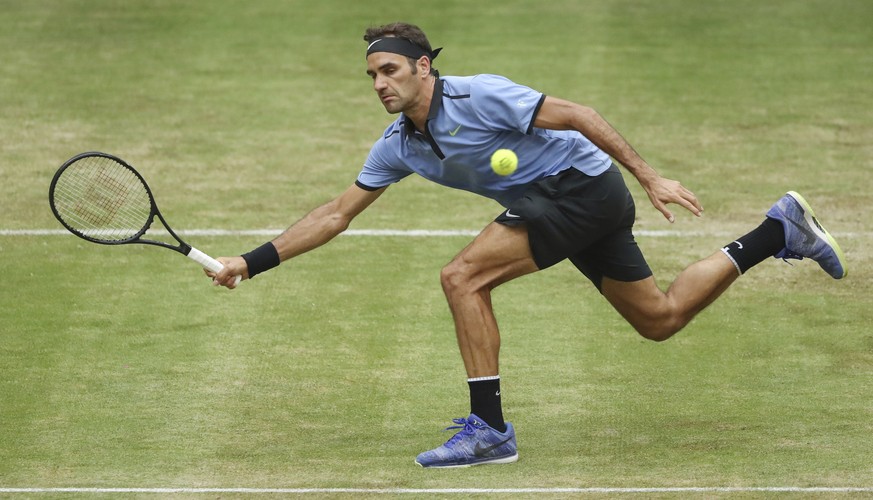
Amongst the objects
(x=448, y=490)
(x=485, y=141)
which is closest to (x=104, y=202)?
(x=485, y=141)

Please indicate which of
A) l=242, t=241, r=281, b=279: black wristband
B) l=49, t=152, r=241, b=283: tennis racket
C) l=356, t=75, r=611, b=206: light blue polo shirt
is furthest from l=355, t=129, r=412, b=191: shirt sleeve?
l=49, t=152, r=241, b=283: tennis racket

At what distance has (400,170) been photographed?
25.3 feet

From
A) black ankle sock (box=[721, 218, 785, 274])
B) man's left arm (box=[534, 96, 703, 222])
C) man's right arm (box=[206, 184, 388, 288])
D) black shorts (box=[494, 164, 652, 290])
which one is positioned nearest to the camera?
man's left arm (box=[534, 96, 703, 222])

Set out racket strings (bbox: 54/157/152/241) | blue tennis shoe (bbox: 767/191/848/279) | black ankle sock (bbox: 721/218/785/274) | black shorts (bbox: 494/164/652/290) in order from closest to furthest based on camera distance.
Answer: black shorts (bbox: 494/164/652/290) → black ankle sock (bbox: 721/218/785/274) → blue tennis shoe (bbox: 767/191/848/279) → racket strings (bbox: 54/157/152/241)

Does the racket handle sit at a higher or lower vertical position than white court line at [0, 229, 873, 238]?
higher

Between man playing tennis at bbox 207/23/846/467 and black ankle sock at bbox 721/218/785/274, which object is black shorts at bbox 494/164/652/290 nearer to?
man playing tennis at bbox 207/23/846/467

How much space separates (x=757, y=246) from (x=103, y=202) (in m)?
3.83

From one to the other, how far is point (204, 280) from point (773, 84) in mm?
6817

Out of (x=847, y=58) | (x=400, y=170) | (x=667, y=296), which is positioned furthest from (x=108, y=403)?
(x=847, y=58)

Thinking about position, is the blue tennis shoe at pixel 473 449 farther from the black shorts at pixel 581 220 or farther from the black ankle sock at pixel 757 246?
the black ankle sock at pixel 757 246

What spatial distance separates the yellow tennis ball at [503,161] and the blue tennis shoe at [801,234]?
5.01 feet

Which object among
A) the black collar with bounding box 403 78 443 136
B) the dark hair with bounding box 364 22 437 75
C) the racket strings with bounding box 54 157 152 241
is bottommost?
the racket strings with bounding box 54 157 152 241

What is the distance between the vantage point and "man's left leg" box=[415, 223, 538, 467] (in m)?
7.07

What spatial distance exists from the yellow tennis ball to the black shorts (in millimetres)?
150
